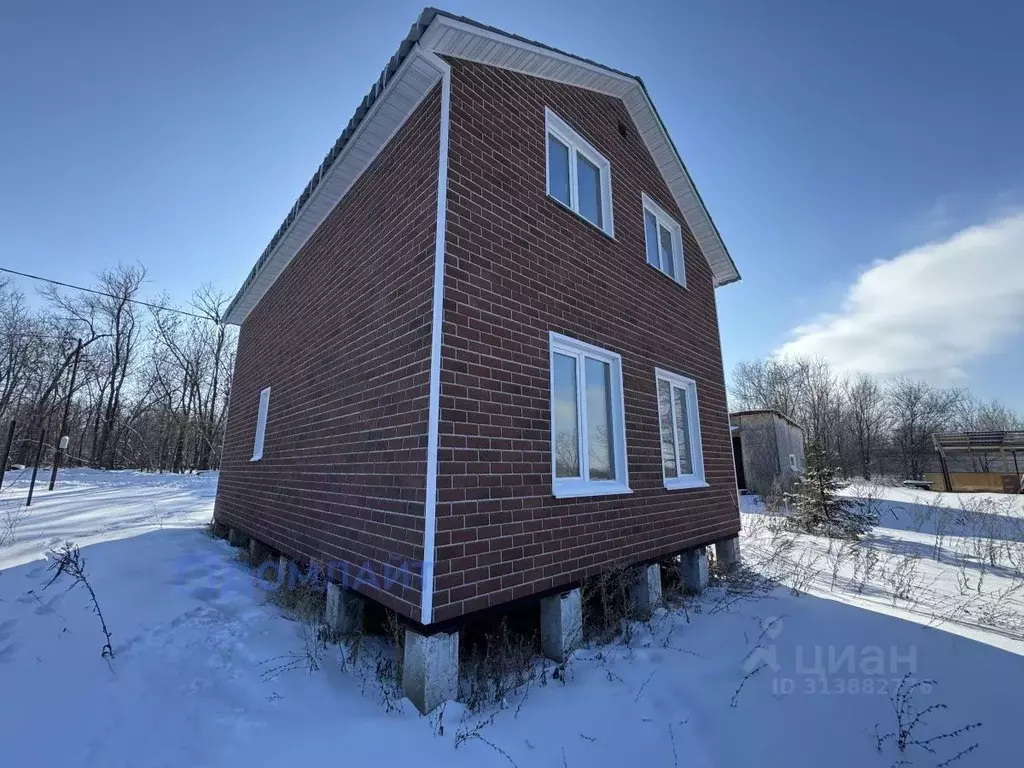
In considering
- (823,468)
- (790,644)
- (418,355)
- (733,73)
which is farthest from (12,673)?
(823,468)

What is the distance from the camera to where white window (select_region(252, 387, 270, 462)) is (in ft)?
24.9

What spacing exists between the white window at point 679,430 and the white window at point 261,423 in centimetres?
642

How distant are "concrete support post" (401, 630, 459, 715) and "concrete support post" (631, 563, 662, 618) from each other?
8.60 ft

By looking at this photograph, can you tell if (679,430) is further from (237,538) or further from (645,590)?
(237,538)

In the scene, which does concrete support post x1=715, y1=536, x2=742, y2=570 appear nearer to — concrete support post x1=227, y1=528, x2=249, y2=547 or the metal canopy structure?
concrete support post x1=227, y1=528, x2=249, y2=547

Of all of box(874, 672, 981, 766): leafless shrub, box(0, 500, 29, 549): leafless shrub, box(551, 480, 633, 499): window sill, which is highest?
box(551, 480, 633, 499): window sill

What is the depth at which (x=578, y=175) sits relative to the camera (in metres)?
5.89

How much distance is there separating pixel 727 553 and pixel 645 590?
2989 mm

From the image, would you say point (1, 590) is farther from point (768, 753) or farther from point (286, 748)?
point (768, 753)

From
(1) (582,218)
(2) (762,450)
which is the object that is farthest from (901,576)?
(2) (762,450)

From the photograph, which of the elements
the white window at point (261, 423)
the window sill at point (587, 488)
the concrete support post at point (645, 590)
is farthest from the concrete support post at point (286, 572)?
the concrete support post at point (645, 590)

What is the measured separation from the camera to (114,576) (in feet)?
15.7

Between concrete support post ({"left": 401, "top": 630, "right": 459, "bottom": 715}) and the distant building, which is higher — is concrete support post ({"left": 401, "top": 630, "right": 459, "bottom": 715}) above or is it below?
below

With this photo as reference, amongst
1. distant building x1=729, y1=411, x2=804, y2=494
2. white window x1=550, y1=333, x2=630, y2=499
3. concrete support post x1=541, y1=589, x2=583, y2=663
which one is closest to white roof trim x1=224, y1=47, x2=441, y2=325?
white window x1=550, y1=333, x2=630, y2=499
